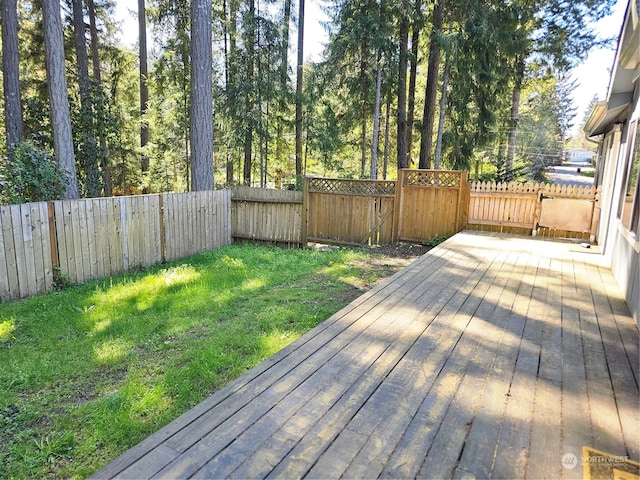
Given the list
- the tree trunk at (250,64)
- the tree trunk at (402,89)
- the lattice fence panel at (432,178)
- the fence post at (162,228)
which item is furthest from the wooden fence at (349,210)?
the tree trunk at (250,64)

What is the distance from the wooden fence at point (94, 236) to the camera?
4.59 meters

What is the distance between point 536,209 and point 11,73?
37.5 ft

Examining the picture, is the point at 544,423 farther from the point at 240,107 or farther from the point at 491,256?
the point at 240,107

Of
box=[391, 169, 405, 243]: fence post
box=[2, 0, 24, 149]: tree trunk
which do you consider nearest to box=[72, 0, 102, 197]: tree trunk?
box=[2, 0, 24, 149]: tree trunk

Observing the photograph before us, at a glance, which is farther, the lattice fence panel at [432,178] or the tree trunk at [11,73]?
the tree trunk at [11,73]

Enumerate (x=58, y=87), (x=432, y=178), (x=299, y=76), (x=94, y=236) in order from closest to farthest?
1. (x=94, y=236)
2. (x=58, y=87)
3. (x=432, y=178)
4. (x=299, y=76)

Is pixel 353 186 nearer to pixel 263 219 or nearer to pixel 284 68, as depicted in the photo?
pixel 263 219

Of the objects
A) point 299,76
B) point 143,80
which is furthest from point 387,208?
point 143,80

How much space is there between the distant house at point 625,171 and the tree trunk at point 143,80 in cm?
1403

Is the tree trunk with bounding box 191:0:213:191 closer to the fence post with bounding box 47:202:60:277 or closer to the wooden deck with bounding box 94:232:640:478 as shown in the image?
the fence post with bounding box 47:202:60:277

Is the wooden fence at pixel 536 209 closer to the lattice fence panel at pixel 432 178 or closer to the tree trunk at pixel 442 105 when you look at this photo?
the lattice fence panel at pixel 432 178

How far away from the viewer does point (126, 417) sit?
239 centimetres

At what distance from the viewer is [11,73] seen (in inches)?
333

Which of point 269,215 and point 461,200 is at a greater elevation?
point 461,200
